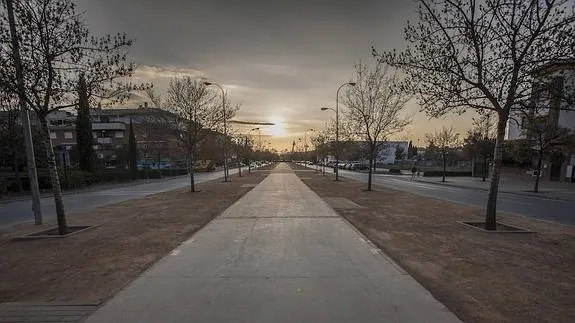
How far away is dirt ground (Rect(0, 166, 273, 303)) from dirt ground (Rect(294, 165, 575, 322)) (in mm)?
4559

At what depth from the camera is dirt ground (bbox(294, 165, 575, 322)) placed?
4.32m

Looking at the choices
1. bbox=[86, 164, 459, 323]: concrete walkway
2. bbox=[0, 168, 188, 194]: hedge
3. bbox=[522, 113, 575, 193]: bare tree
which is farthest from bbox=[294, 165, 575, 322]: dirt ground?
bbox=[0, 168, 188, 194]: hedge

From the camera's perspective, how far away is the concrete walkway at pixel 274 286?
404 cm

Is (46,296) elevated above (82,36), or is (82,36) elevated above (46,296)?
(82,36)

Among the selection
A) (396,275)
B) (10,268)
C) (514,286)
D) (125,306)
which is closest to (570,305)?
(514,286)

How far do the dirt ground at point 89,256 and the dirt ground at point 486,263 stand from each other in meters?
4.56

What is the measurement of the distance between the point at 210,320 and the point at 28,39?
8120 millimetres

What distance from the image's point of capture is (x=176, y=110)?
2153 cm

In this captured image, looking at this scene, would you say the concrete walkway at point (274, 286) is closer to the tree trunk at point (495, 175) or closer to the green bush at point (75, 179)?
the tree trunk at point (495, 175)

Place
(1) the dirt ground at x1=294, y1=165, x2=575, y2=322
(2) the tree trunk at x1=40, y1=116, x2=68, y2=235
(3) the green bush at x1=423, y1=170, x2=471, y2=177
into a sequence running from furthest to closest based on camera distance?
(3) the green bush at x1=423, y1=170, x2=471, y2=177, (2) the tree trunk at x1=40, y1=116, x2=68, y2=235, (1) the dirt ground at x1=294, y1=165, x2=575, y2=322

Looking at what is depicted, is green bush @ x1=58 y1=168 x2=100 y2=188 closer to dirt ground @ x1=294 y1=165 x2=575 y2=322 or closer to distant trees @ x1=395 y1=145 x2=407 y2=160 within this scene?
dirt ground @ x1=294 y1=165 x2=575 y2=322

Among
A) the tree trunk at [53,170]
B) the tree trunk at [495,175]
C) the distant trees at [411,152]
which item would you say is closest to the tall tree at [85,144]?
the tree trunk at [53,170]

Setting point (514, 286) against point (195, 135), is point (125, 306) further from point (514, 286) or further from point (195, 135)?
point (195, 135)

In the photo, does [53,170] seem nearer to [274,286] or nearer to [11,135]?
[274,286]
